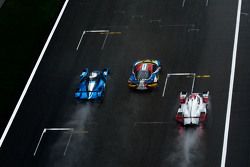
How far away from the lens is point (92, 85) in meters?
64.6

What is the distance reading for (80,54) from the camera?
70500 millimetres

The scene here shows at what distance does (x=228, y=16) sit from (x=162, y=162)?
21867 millimetres

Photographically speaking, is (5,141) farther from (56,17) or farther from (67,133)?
(56,17)

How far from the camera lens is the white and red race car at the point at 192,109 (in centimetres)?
5928

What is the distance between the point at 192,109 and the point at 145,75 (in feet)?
22.1

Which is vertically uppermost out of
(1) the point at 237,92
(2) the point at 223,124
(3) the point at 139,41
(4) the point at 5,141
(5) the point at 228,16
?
(5) the point at 228,16

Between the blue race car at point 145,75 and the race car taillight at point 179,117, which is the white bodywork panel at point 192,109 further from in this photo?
the blue race car at point 145,75

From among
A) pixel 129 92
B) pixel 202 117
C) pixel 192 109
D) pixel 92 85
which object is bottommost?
pixel 202 117

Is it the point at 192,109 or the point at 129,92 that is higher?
the point at 129,92

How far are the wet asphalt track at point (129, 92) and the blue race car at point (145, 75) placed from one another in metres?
0.82

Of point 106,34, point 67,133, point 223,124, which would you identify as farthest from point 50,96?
point 223,124

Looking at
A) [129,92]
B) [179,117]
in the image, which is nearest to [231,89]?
[179,117]

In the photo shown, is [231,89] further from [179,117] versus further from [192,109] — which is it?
[179,117]

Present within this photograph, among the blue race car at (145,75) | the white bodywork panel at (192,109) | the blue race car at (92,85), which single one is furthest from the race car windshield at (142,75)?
the white bodywork panel at (192,109)
